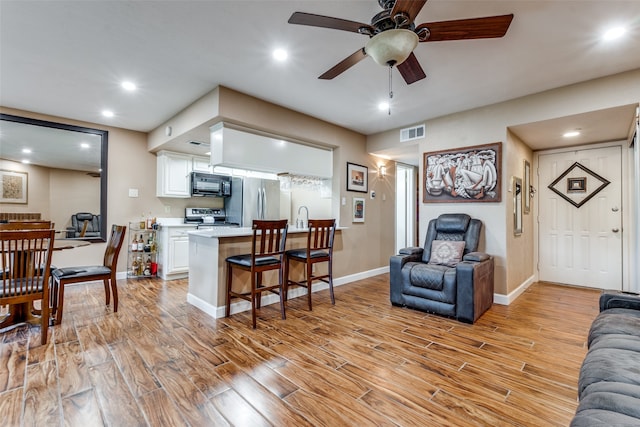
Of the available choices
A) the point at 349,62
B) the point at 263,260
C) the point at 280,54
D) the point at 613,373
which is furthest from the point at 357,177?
the point at 613,373

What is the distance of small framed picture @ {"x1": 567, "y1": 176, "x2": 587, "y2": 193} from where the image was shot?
14.2 feet

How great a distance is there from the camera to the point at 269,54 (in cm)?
255

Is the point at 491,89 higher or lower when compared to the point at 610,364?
higher

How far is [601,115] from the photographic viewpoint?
3080 millimetres

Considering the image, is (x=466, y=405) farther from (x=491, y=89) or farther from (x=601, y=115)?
(x=601, y=115)

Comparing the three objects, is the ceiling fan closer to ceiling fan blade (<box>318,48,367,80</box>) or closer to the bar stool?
ceiling fan blade (<box>318,48,367,80</box>)

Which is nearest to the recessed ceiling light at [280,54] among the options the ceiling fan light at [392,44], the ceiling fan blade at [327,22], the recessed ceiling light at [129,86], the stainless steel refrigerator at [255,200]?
the ceiling fan blade at [327,22]

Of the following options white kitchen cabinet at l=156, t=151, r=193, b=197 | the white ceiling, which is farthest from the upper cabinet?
the white ceiling

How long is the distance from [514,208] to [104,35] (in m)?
4.67

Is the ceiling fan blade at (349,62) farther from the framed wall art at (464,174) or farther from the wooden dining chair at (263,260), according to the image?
the framed wall art at (464,174)

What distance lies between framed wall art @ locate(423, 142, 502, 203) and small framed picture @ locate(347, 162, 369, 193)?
1.06m

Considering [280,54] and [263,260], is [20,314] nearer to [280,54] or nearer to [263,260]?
[263,260]

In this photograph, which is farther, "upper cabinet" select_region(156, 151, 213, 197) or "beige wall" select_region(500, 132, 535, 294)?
"upper cabinet" select_region(156, 151, 213, 197)

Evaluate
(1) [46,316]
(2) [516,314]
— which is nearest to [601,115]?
(2) [516,314]
